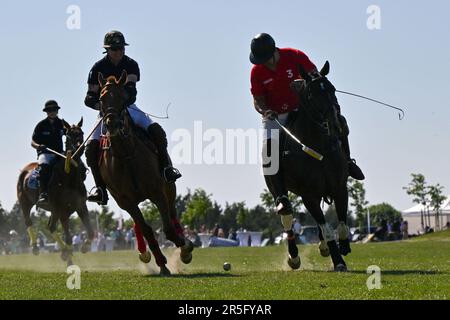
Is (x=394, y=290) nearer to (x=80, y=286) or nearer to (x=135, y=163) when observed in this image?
(x=80, y=286)

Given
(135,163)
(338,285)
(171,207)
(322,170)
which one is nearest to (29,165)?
(171,207)

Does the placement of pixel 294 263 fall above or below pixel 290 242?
below

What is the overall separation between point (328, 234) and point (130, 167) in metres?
3.63

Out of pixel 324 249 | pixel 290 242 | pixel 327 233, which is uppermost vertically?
pixel 327 233

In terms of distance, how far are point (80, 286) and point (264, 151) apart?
15.7 feet

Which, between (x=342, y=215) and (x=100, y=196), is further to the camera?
(x=100, y=196)

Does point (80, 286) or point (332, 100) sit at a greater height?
point (332, 100)

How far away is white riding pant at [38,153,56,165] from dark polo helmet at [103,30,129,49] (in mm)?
7986

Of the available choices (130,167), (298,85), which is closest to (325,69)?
(298,85)

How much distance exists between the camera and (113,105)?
1673cm

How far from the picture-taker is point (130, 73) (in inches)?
730

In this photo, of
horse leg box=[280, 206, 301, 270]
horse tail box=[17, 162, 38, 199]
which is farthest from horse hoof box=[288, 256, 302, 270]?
horse tail box=[17, 162, 38, 199]

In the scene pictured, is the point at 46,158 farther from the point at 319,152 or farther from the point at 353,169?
the point at 319,152

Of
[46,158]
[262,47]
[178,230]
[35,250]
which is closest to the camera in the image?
[262,47]
